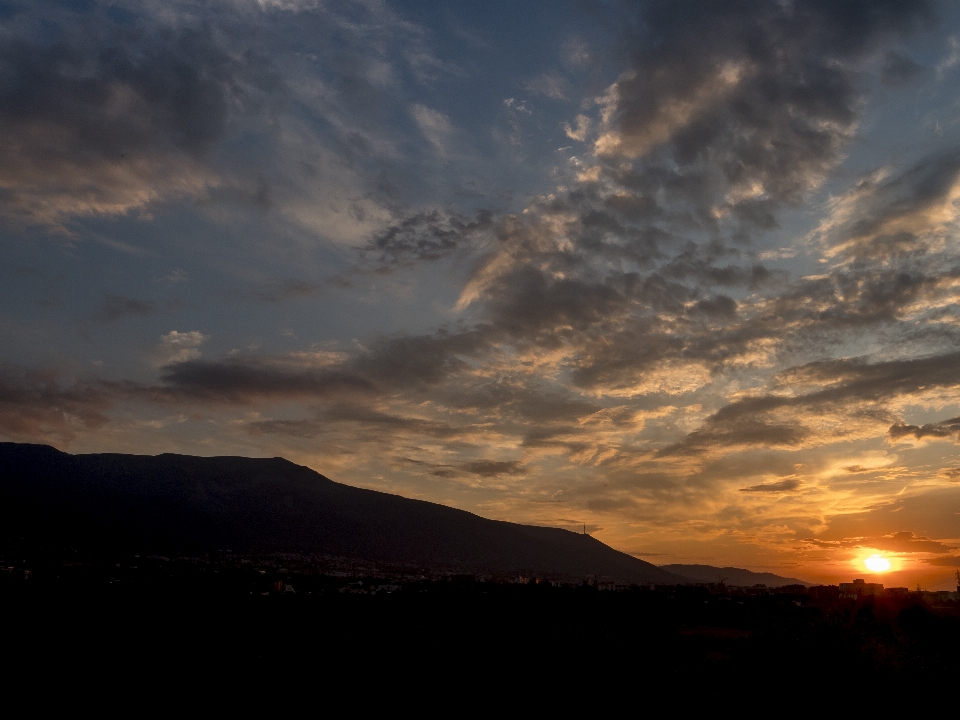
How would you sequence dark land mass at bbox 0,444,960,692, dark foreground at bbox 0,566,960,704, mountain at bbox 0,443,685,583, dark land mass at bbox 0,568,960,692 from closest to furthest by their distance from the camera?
dark land mass at bbox 0,568,960,692 < dark land mass at bbox 0,444,960,692 < dark foreground at bbox 0,566,960,704 < mountain at bbox 0,443,685,583

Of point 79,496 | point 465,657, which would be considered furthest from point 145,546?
point 465,657

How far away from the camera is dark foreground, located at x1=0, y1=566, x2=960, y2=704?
24.6 metres

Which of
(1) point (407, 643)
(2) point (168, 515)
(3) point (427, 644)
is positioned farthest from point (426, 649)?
(2) point (168, 515)

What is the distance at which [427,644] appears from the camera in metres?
38.3

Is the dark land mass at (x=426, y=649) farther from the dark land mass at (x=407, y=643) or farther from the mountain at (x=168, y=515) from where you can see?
the mountain at (x=168, y=515)

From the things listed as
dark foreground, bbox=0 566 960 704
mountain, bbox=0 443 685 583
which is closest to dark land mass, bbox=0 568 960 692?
dark foreground, bbox=0 566 960 704

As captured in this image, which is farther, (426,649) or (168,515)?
(168,515)

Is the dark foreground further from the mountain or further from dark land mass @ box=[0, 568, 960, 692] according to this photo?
the mountain

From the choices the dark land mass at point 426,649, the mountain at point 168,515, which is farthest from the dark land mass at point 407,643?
the mountain at point 168,515

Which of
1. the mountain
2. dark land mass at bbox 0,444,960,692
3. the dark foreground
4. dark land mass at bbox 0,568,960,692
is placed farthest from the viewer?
the mountain

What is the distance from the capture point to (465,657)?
32.9 m

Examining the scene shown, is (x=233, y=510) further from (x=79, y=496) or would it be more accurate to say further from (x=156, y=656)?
(x=156, y=656)

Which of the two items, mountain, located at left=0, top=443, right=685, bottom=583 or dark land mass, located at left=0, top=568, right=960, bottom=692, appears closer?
dark land mass, located at left=0, top=568, right=960, bottom=692

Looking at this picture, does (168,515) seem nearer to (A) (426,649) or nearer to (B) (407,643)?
(B) (407,643)
